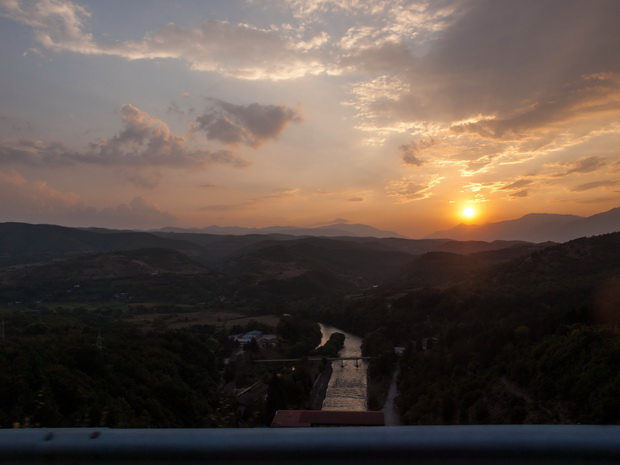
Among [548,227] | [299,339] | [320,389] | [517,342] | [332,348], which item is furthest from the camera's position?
[548,227]

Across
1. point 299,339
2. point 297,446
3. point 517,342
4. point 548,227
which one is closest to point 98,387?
point 297,446

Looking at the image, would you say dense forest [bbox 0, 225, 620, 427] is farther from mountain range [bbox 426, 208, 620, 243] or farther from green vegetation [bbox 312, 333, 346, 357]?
mountain range [bbox 426, 208, 620, 243]

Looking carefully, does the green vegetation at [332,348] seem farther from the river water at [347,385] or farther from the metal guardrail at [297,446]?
the metal guardrail at [297,446]

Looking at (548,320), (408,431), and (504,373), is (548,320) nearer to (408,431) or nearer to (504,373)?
(504,373)

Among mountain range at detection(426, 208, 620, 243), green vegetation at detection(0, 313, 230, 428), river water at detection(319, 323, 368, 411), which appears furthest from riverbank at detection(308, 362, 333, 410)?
mountain range at detection(426, 208, 620, 243)

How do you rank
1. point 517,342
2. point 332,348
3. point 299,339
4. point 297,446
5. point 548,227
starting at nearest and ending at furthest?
point 297,446 < point 517,342 < point 332,348 < point 299,339 < point 548,227

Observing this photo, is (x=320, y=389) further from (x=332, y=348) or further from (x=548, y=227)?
(x=548, y=227)
